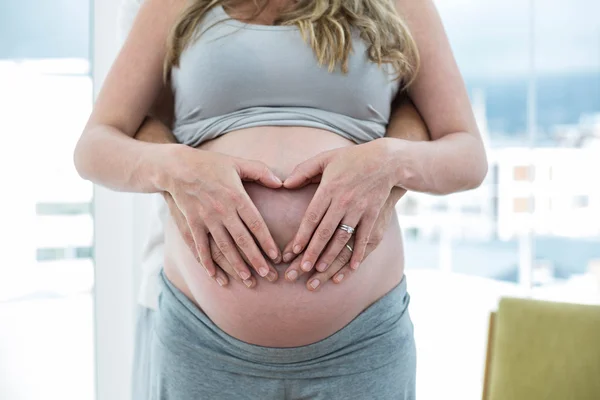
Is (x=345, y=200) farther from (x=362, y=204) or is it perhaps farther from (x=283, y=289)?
(x=283, y=289)

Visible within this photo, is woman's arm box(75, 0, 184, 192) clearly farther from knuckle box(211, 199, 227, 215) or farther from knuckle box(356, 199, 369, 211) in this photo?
knuckle box(356, 199, 369, 211)

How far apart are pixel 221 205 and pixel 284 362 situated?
0.23 meters

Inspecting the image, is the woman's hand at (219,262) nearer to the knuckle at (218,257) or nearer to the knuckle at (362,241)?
the knuckle at (218,257)

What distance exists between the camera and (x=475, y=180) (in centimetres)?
95

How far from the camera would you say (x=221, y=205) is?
30.7 inches

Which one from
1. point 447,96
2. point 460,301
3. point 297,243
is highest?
point 447,96

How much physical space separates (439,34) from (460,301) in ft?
9.05

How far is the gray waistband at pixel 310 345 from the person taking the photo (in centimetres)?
83

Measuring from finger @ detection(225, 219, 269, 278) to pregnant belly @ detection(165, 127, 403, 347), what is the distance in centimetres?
4

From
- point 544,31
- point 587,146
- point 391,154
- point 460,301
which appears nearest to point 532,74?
point 544,31

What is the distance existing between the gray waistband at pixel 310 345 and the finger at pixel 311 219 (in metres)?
0.14

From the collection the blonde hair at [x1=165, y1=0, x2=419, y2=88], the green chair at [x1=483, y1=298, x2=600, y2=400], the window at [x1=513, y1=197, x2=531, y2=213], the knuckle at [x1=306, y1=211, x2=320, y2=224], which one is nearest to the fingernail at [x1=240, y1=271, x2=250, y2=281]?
the knuckle at [x1=306, y1=211, x2=320, y2=224]

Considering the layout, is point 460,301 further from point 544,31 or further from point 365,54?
point 365,54

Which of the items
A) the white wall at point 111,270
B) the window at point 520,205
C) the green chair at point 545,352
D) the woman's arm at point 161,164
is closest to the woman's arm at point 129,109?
the woman's arm at point 161,164
